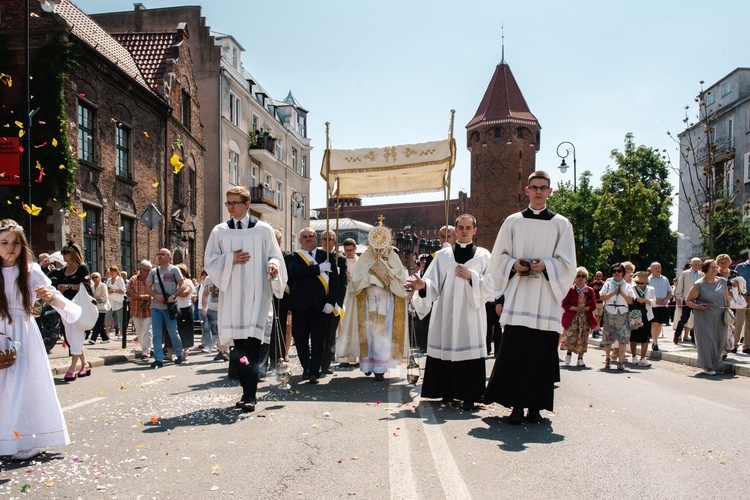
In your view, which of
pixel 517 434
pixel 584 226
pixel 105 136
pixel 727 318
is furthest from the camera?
pixel 584 226

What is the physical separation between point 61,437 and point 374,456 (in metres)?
2.37

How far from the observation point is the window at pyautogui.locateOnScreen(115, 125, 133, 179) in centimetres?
2431

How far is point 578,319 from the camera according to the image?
12727mm

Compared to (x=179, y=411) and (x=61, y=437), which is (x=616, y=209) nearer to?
(x=179, y=411)

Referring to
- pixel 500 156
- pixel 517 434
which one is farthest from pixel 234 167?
pixel 500 156

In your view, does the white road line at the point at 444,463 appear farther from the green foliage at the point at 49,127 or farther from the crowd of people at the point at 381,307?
the green foliage at the point at 49,127

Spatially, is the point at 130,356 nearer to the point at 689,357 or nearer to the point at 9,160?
the point at 9,160

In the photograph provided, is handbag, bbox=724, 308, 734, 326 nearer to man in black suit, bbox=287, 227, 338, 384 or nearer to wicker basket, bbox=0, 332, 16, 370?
man in black suit, bbox=287, 227, 338, 384

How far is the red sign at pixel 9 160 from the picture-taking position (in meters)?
16.9

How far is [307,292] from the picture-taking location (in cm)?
938

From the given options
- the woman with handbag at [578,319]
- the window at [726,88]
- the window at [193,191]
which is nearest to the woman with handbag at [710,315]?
the woman with handbag at [578,319]

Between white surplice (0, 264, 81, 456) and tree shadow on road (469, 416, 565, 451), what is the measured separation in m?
3.37

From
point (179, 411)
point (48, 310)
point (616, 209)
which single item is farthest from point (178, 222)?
point (179, 411)

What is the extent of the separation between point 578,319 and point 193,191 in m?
23.4
